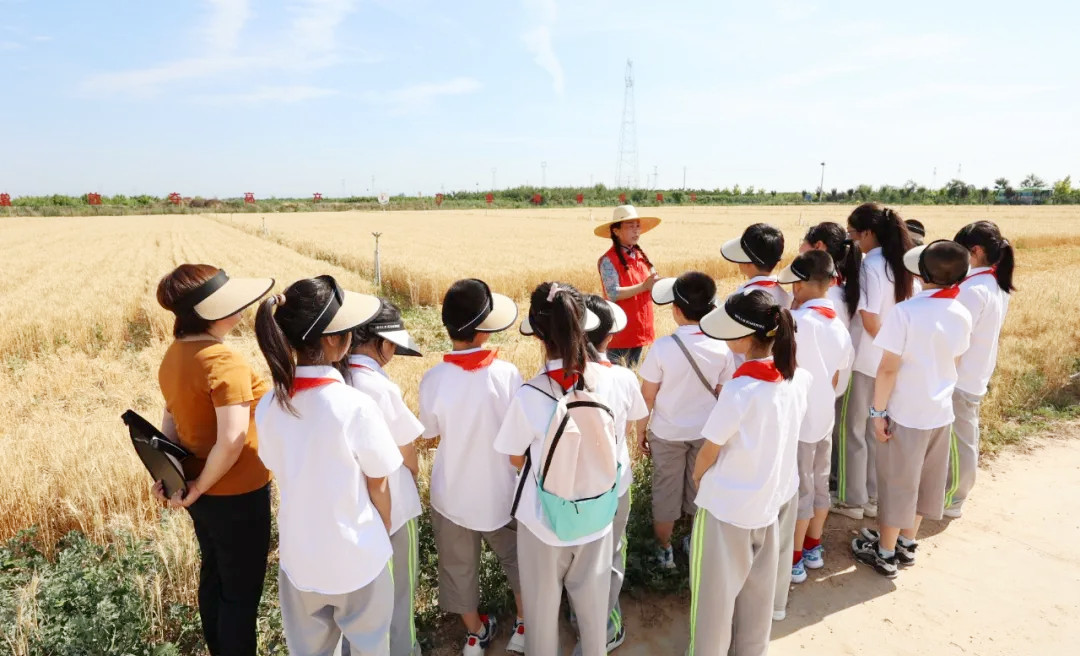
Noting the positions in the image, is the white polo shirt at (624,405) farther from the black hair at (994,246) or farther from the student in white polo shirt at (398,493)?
the black hair at (994,246)

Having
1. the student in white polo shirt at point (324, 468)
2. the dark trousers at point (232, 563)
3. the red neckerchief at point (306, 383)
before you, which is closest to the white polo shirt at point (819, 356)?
the student in white polo shirt at point (324, 468)

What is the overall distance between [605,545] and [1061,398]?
269 inches

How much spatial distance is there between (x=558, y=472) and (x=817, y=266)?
2179mm

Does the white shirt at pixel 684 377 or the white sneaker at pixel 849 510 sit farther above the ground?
the white shirt at pixel 684 377

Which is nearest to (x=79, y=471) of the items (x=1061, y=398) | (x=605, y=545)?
(x=605, y=545)

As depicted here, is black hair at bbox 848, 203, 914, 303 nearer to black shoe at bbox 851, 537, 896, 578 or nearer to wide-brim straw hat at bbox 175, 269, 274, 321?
black shoe at bbox 851, 537, 896, 578

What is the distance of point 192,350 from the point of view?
8.39 feet

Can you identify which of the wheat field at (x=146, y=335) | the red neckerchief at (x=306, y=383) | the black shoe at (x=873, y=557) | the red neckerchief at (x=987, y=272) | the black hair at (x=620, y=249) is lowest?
the black shoe at (x=873, y=557)

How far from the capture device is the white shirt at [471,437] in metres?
2.80

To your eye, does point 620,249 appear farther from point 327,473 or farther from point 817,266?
point 327,473

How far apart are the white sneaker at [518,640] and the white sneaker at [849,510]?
2.72 metres

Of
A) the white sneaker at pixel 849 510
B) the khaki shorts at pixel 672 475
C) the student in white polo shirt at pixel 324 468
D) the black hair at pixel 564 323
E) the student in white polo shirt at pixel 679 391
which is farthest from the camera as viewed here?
the white sneaker at pixel 849 510

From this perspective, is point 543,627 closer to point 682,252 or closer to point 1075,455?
point 1075,455

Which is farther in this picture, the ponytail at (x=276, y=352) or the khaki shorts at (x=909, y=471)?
the khaki shorts at (x=909, y=471)
